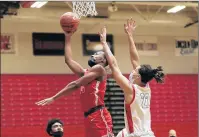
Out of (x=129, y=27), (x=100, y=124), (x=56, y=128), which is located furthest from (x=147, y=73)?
(x=56, y=128)

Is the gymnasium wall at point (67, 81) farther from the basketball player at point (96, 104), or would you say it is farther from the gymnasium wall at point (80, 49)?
the basketball player at point (96, 104)

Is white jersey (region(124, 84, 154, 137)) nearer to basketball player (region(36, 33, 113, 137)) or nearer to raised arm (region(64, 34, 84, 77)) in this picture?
basketball player (region(36, 33, 113, 137))

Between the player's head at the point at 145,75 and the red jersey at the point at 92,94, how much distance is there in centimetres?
66

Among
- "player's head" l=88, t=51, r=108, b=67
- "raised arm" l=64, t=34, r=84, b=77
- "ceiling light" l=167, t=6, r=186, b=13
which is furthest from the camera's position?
"ceiling light" l=167, t=6, r=186, b=13

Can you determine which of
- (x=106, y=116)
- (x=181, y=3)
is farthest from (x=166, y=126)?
(x=106, y=116)

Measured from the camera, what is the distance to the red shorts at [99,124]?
5.33 m

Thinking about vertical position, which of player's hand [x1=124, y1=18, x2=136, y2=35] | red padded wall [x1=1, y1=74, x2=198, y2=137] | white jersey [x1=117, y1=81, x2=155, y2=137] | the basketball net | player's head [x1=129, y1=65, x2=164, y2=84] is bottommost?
red padded wall [x1=1, y1=74, x2=198, y2=137]

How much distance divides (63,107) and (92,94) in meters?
9.99

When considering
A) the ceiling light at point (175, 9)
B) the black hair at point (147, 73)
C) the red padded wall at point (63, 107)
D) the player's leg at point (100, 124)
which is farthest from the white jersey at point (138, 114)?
the ceiling light at point (175, 9)

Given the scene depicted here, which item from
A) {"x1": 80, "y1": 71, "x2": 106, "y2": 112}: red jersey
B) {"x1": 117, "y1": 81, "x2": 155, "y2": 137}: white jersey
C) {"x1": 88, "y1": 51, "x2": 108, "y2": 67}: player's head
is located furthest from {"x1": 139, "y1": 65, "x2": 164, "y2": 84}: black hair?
{"x1": 80, "y1": 71, "x2": 106, "y2": 112}: red jersey

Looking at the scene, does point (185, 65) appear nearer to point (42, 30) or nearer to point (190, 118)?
point (190, 118)

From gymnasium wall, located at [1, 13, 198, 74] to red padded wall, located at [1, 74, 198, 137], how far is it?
311mm

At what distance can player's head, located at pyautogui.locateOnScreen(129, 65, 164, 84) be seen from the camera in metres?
4.63

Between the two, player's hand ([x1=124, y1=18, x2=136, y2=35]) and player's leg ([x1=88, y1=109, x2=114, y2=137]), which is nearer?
player's leg ([x1=88, y1=109, x2=114, y2=137])
